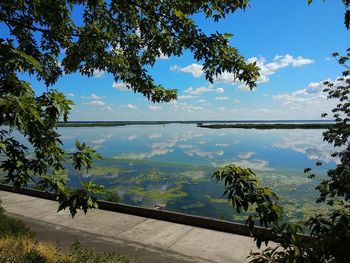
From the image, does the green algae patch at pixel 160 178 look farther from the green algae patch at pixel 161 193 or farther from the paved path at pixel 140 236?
the paved path at pixel 140 236

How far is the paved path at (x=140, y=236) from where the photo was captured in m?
10.1

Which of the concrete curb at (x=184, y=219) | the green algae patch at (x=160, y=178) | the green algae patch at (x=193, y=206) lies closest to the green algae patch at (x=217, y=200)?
the green algae patch at (x=193, y=206)

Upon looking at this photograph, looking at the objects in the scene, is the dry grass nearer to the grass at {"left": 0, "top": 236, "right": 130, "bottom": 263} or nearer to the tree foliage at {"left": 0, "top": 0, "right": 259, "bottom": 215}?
the grass at {"left": 0, "top": 236, "right": 130, "bottom": 263}

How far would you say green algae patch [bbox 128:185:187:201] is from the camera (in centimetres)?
2120

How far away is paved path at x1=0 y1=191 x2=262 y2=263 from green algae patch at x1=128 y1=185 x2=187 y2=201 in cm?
684

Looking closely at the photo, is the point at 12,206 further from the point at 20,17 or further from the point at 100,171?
the point at 100,171

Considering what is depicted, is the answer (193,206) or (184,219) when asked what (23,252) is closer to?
(184,219)

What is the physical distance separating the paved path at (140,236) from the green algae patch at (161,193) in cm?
684

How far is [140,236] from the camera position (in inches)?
460

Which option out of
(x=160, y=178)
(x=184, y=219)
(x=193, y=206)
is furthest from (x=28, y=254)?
(x=160, y=178)

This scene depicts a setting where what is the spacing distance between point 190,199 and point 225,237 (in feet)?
30.3

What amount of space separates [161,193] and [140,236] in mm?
10640

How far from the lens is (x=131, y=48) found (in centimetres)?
594

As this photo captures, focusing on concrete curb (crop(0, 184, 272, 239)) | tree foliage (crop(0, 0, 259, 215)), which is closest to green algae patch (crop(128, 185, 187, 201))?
concrete curb (crop(0, 184, 272, 239))
